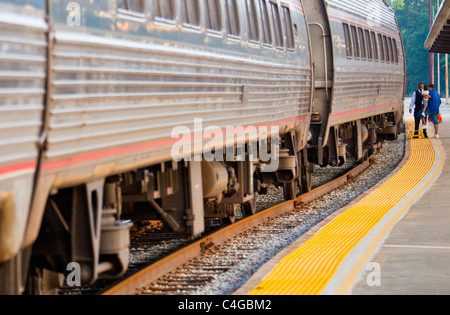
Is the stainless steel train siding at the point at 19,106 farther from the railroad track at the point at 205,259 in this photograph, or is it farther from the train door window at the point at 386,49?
the train door window at the point at 386,49

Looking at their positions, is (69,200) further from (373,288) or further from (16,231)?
(373,288)

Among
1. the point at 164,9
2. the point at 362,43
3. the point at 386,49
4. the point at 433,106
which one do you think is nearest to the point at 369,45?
the point at 362,43

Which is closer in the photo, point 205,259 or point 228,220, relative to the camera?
point 205,259

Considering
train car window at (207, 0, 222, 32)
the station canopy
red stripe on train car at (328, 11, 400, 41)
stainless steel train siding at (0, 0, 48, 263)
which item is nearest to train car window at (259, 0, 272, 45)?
train car window at (207, 0, 222, 32)

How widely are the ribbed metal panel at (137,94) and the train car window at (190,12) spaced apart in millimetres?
251

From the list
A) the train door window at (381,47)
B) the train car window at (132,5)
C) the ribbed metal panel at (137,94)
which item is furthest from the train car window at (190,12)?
the train door window at (381,47)

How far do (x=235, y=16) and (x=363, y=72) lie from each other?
9.15 metres

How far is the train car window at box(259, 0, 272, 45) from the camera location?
32.9ft

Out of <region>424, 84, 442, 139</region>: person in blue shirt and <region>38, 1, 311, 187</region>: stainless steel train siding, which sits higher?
<region>38, 1, 311, 187</region>: stainless steel train siding

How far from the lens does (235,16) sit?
8820mm

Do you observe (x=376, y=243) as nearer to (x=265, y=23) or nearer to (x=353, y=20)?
(x=265, y=23)

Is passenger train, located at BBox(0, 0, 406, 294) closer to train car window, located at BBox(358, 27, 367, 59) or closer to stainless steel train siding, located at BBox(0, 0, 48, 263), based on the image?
stainless steel train siding, located at BBox(0, 0, 48, 263)

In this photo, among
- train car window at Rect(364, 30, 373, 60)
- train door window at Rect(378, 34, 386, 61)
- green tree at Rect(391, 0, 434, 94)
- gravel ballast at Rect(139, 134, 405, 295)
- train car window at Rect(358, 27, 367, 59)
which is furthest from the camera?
green tree at Rect(391, 0, 434, 94)

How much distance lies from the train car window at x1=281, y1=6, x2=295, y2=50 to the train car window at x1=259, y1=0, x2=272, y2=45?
40.2 inches
